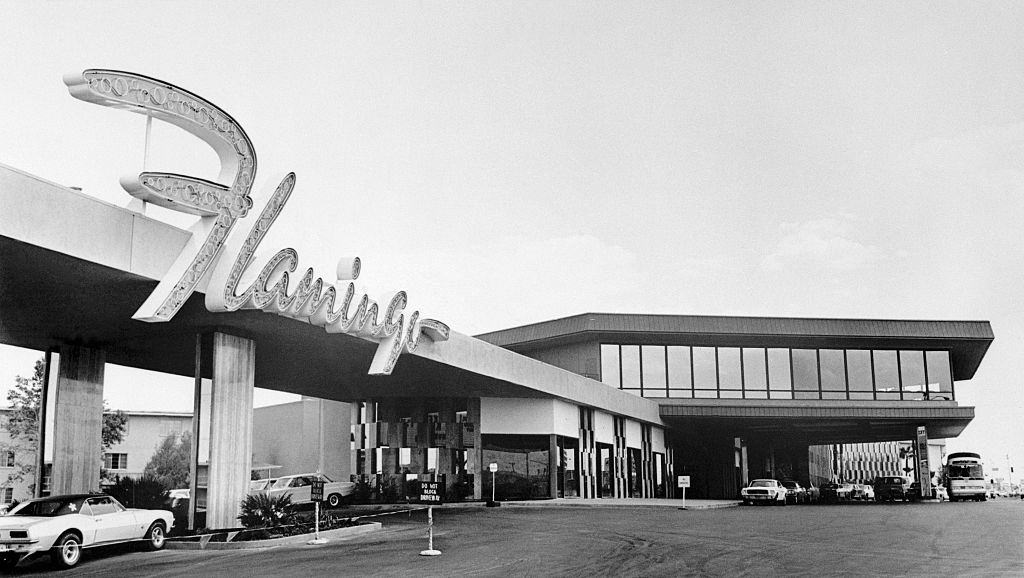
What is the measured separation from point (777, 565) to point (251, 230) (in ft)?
39.2

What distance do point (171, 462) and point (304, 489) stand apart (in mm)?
33899

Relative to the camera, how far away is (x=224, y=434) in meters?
23.8

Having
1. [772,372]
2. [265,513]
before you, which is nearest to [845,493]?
[772,372]

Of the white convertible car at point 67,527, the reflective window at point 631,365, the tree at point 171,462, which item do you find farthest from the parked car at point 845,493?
the white convertible car at point 67,527

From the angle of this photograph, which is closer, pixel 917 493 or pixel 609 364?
pixel 609 364

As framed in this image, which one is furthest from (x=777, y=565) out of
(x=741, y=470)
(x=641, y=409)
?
(x=741, y=470)

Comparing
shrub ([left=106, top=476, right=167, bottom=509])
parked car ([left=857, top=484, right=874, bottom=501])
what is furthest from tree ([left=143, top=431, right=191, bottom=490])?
parked car ([left=857, top=484, right=874, bottom=501])

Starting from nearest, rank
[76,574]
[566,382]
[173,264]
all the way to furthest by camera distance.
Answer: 1. [76,574]
2. [173,264]
3. [566,382]

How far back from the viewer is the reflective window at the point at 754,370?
1939 inches

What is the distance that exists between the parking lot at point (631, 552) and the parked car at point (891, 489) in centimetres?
2306

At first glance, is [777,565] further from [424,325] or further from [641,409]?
[641,409]

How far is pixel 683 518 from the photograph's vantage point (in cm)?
2892

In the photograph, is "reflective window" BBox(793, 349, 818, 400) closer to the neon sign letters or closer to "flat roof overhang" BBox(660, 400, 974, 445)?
"flat roof overhang" BBox(660, 400, 974, 445)

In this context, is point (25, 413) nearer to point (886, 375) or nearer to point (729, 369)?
point (729, 369)
